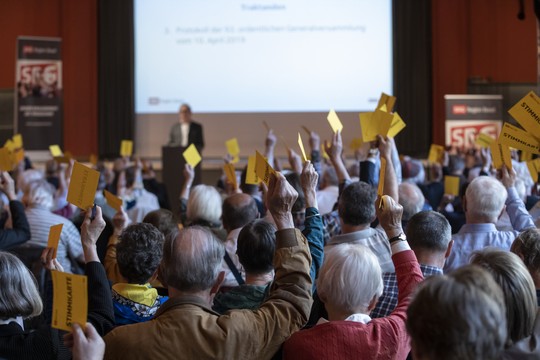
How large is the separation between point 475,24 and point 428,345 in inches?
497

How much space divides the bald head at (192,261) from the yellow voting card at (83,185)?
0.56 metres

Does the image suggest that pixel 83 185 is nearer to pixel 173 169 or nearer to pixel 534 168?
pixel 534 168

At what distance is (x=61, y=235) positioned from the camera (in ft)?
14.8

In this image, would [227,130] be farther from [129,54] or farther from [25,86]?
[25,86]

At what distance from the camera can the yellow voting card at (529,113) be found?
140 inches

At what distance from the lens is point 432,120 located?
13.2m

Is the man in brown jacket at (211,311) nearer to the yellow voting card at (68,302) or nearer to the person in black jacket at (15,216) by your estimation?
the yellow voting card at (68,302)

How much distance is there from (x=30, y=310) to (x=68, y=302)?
0.63 metres

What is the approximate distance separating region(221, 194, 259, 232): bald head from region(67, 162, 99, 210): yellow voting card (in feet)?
4.21

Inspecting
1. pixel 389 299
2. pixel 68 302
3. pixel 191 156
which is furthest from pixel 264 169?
pixel 191 156

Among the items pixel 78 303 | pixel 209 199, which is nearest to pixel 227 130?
pixel 209 199

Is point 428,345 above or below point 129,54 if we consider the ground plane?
below

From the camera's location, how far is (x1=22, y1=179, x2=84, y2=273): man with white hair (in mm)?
4531

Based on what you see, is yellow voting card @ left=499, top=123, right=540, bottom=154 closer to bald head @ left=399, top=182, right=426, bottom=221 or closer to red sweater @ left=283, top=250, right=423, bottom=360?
bald head @ left=399, top=182, right=426, bottom=221
